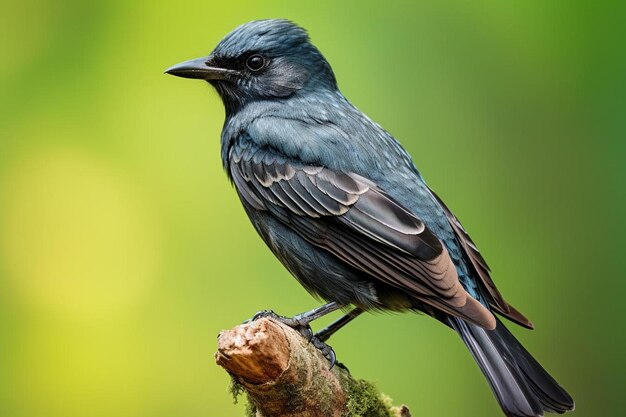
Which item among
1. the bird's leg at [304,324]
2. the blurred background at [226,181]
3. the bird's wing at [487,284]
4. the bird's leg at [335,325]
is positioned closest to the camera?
A: the bird's leg at [304,324]

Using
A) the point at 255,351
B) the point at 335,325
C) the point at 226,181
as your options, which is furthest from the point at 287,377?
the point at 226,181

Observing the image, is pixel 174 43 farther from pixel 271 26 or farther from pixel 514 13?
pixel 514 13

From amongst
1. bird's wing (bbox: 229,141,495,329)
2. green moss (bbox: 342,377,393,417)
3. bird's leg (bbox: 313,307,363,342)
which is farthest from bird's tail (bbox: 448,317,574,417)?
bird's leg (bbox: 313,307,363,342)

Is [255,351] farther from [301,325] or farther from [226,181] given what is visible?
[226,181]

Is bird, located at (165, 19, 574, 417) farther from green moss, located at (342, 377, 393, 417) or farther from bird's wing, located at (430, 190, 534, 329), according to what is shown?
green moss, located at (342, 377, 393, 417)

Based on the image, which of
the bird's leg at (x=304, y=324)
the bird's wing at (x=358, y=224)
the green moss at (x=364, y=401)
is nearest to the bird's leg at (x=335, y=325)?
the bird's leg at (x=304, y=324)

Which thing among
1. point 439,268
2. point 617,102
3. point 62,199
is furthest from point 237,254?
point 617,102

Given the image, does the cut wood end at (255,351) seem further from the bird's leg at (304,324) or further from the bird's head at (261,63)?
the bird's head at (261,63)
